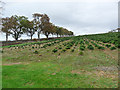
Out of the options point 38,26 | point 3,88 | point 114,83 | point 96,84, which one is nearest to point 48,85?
point 3,88

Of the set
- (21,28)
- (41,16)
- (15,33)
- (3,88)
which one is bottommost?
(3,88)

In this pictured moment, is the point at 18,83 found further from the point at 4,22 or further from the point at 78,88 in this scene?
the point at 4,22

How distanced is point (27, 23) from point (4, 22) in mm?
9770

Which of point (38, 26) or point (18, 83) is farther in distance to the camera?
point (38, 26)

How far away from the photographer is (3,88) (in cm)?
450

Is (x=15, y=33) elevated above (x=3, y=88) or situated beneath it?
elevated above

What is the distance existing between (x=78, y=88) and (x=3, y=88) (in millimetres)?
4035

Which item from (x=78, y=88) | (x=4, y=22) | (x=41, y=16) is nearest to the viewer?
(x=78, y=88)

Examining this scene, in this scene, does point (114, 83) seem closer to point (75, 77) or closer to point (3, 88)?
point (75, 77)

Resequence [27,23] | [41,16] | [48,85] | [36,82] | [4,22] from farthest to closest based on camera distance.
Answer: [41,16], [27,23], [4,22], [36,82], [48,85]

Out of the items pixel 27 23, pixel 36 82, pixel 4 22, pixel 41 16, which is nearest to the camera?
pixel 36 82

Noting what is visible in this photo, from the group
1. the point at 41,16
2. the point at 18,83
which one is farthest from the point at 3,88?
the point at 41,16

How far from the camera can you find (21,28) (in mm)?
43781

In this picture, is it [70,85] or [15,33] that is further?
[15,33]
